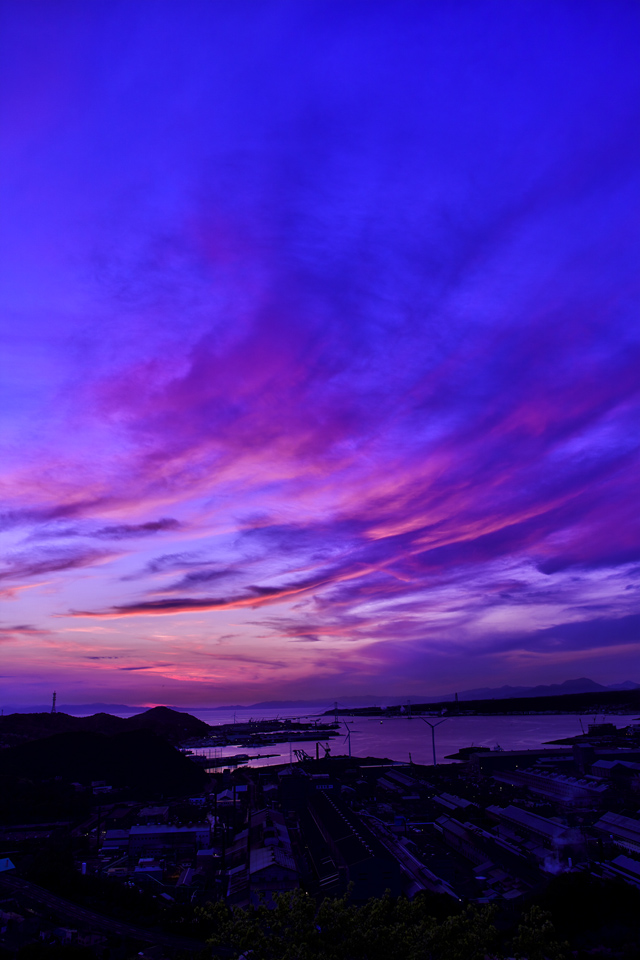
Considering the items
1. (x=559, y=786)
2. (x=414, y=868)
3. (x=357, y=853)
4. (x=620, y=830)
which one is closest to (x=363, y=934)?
(x=357, y=853)

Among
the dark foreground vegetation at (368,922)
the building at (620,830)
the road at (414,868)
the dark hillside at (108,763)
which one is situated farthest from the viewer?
the dark hillside at (108,763)

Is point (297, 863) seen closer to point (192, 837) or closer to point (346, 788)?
point (192, 837)

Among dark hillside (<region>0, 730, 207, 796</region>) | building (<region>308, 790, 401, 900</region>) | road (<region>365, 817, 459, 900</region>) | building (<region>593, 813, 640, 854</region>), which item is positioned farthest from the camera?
dark hillside (<region>0, 730, 207, 796</region>)

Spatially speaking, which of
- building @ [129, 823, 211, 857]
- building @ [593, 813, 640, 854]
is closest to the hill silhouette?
building @ [129, 823, 211, 857]

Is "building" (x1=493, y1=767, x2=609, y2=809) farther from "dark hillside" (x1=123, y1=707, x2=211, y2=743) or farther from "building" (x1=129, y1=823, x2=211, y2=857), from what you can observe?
"dark hillside" (x1=123, y1=707, x2=211, y2=743)

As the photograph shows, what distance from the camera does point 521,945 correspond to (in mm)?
7680

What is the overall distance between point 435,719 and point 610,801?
122536 millimetres

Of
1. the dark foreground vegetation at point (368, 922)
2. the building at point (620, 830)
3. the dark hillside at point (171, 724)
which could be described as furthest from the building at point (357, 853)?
the dark hillside at point (171, 724)

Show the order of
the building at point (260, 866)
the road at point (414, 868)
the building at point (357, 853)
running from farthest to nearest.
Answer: the building at point (260, 866)
the road at point (414, 868)
the building at point (357, 853)

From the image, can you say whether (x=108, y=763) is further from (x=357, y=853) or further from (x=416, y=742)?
(x=416, y=742)

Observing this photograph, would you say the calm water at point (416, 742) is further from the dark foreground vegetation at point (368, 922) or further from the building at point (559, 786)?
the dark foreground vegetation at point (368, 922)

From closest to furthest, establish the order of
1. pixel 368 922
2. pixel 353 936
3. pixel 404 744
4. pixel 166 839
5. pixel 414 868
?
pixel 353 936
pixel 368 922
pixel 414 868
pixel 166 839
pixel 404 744

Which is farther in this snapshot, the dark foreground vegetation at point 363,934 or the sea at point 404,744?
the sea at point 404,744

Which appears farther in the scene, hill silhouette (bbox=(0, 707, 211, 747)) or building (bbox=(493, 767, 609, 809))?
hill silhouette (bbox=(0, 707, 211, 747))
